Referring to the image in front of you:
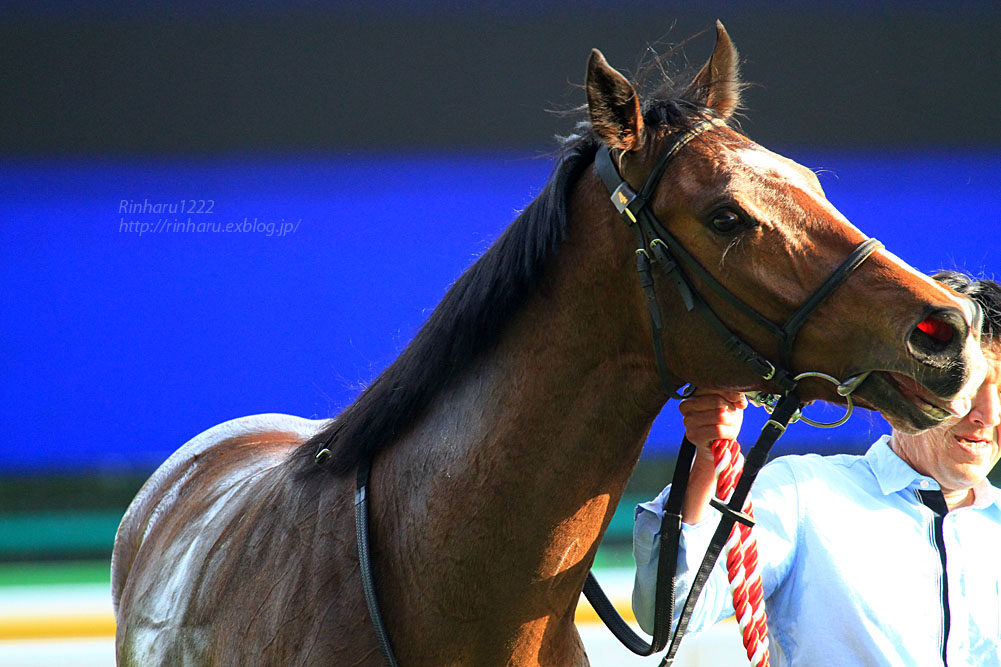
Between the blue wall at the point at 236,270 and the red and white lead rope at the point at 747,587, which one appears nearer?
the red and white lead rope at the point at 747,587

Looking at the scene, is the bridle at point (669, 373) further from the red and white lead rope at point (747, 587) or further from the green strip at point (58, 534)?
the green strip at point (58, 534)

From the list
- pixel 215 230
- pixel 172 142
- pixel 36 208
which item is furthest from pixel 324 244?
pixel 36 208

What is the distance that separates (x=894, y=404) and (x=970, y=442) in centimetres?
64

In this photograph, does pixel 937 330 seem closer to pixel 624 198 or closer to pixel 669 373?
pixel 669 373

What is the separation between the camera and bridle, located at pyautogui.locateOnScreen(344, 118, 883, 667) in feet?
4.43

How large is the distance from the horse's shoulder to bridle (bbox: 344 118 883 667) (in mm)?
1058

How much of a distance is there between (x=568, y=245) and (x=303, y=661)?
2.66 feet

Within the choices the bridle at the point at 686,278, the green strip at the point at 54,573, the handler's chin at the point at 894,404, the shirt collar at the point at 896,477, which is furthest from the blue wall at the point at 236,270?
the handler's chin at the point at 894,404

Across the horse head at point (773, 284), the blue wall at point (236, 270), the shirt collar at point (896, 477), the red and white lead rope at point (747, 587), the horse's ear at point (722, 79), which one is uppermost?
the blue wall at point (236, 270)

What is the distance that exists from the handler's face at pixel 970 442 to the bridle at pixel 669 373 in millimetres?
576

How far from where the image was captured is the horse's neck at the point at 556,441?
1442 mm

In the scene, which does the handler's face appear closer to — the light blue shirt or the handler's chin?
the light blue shirt

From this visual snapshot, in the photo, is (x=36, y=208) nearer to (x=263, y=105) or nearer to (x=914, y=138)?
(x=263, y=105)

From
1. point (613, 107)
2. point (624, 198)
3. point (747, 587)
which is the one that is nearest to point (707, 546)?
point (747, 587)
